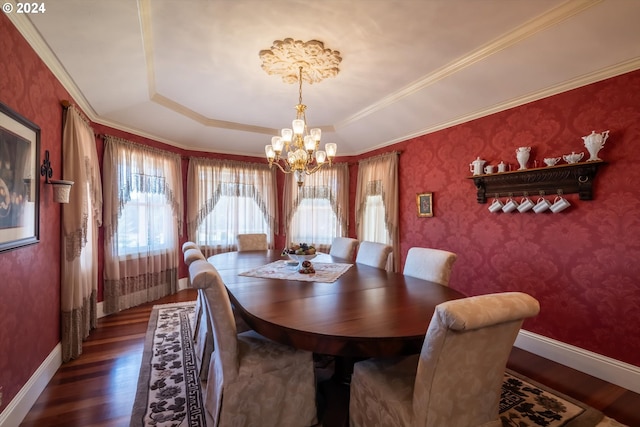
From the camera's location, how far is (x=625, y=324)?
2.18m

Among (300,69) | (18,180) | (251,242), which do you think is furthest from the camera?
(251,242)

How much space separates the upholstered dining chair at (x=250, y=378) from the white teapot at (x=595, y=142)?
2590 mm

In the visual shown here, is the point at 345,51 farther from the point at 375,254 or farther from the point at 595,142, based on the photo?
the point at 595,142

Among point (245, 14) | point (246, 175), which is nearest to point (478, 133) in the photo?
point (245, 14)

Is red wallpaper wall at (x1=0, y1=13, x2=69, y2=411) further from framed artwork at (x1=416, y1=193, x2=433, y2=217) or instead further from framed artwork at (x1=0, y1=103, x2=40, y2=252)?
framed artwork at (x1=416, y1=193, x2=433, y2=217)

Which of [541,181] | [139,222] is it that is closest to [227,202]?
[139,222]

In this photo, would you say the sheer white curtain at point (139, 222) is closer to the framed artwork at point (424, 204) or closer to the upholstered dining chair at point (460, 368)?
the framed artwork at point (424, 204)

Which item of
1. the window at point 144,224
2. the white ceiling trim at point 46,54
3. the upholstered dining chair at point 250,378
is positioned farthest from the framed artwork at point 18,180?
the window at point 144,224

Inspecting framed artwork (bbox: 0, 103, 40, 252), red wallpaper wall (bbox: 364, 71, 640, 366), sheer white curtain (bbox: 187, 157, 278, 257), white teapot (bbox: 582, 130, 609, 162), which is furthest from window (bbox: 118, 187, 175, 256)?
white teapot (bbox: 582, 130, 609, 162)

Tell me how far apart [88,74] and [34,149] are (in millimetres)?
948

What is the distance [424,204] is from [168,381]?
131 inches

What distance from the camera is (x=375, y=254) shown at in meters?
2.92

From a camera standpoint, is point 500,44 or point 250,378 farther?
point 500,44

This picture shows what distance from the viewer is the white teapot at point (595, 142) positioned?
2217mm
